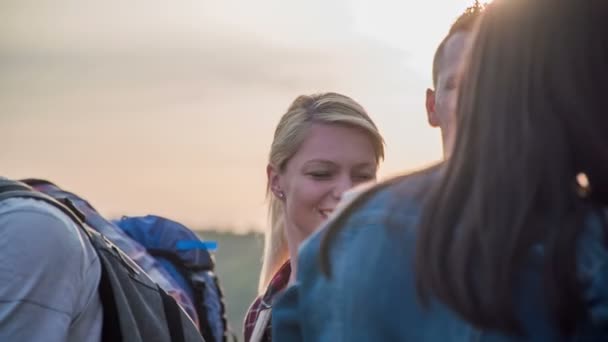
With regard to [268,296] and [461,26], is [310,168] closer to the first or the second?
[268,296]

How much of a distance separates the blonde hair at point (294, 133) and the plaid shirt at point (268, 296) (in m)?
0.07

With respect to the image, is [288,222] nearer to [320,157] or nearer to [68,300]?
[320,157]

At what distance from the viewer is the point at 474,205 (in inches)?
54.1

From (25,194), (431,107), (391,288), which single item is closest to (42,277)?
(25,194)

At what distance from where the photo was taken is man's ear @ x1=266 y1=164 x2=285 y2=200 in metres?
3.72

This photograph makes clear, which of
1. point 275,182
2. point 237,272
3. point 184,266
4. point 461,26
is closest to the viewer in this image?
point 461,26

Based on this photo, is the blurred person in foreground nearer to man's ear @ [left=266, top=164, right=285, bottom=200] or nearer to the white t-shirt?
the white t-shirt

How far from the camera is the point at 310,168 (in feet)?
11.8

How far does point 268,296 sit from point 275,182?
369mm

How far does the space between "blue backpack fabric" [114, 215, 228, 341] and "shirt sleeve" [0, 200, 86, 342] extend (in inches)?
39.9

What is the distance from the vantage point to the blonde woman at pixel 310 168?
3.56m

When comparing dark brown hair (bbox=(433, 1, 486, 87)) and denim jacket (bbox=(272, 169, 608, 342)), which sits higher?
dark brown hair (bbox=(433, 1, 486, 87))

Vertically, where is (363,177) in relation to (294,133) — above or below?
below

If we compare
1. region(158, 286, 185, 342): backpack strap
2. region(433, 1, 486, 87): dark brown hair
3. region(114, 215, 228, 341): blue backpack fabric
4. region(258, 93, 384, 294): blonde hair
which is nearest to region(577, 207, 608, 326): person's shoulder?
region(158, 286, 185, 342): backpack strap
